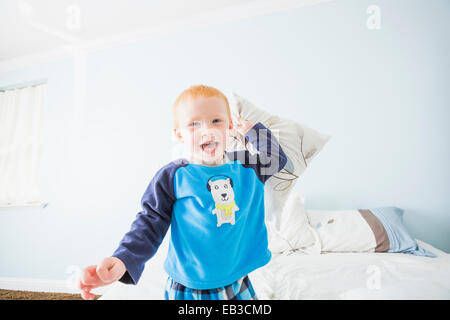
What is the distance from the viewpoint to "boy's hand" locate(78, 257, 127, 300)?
42 centimetres

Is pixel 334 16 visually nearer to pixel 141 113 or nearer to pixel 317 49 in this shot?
pixel 317 49

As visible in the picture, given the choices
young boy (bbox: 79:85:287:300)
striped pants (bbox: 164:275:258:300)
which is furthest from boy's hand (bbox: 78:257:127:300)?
striped pants (bbox: 164:275:258:300)

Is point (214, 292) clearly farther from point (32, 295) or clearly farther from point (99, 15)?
point (32, 295)

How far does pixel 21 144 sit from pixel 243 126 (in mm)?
3120

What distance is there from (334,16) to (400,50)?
23.6 inches

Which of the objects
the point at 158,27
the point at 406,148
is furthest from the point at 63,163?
the point at 406,148

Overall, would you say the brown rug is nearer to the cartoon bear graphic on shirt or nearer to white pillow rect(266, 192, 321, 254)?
white pillow rect(266, 192, 321, 254)

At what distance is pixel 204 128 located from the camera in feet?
2.09

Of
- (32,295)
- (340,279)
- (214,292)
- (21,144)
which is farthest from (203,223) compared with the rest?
(21,144)

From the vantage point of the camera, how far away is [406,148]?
1858mm

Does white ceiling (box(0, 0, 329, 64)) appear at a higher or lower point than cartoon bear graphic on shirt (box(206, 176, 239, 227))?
higher

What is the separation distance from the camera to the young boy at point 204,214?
1.98ft

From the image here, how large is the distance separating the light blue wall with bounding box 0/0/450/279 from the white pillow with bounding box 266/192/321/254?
15.9 inches

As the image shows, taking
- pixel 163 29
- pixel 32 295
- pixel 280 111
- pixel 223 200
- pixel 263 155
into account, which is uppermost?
pixel 163 29
